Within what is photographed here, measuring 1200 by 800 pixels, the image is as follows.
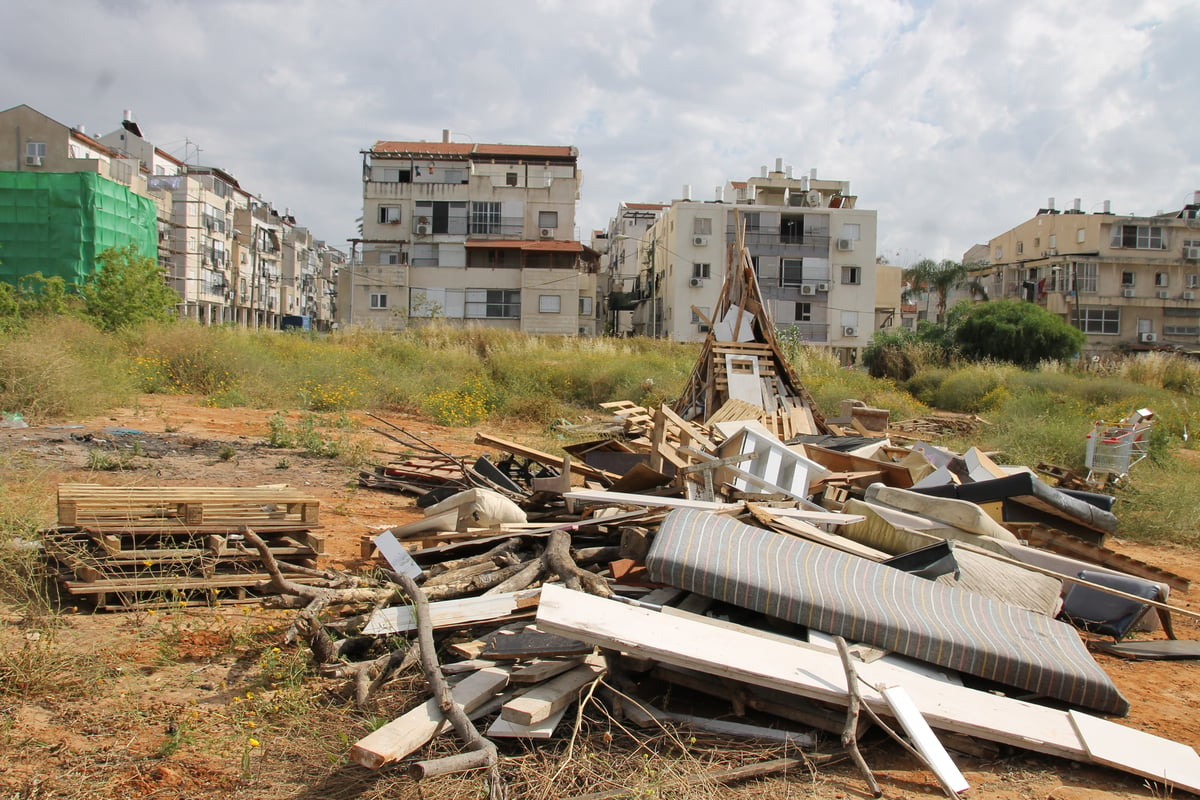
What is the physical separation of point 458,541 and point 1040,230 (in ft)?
174

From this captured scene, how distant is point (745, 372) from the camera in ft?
39.1

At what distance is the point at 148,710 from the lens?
12.3 feet

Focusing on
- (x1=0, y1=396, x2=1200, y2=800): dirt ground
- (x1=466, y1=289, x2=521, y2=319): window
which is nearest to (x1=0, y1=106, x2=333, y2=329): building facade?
(x1=466, y1=289, x2=521, y2=319): window

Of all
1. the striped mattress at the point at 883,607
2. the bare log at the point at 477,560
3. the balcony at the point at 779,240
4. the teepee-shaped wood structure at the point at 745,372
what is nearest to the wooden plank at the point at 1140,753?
the striped mattress at the point at 883,607

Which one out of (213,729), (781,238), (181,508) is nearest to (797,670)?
(213,729)

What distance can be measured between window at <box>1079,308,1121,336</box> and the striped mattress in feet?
157

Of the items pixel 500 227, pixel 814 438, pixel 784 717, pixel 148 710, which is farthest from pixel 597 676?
pixel 500 227

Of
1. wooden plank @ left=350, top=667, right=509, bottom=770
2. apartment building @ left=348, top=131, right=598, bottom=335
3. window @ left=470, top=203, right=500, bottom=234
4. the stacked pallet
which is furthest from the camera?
window @ left=470, top=203, right=500, bottom=234

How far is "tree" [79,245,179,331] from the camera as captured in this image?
1978 centimetres

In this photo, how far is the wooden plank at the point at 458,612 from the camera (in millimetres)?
4203

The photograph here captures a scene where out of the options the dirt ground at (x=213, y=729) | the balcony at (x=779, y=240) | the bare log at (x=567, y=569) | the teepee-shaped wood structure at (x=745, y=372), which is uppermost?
the balcony at (x=779, y=240)

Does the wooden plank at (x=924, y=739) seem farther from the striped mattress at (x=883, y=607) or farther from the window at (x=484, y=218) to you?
the window at (x=484, y=218)

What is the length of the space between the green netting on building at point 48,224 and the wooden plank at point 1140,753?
3387cm

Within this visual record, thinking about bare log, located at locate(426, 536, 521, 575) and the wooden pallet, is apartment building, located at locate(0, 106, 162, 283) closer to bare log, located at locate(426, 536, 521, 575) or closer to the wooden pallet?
the wooden pallet
